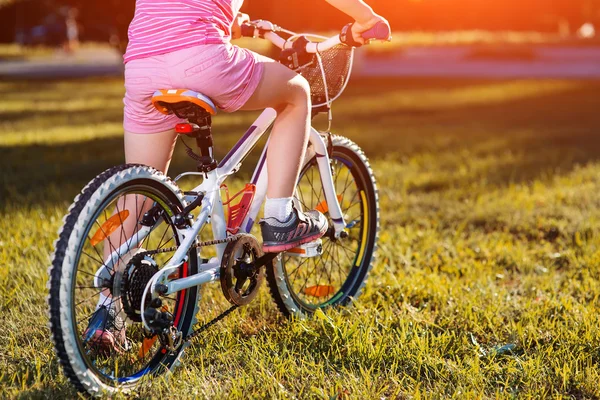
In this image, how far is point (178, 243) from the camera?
10.5 feet

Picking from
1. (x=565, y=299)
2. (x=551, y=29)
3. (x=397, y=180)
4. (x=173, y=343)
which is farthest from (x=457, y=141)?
(x=551, y=29)

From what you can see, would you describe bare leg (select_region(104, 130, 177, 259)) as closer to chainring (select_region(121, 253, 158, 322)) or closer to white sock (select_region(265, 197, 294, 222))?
chainring (select_region(121, 253, 158, 322))

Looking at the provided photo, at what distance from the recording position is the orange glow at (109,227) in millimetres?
2932

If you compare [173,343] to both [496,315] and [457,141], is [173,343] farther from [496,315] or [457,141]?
[457,141]

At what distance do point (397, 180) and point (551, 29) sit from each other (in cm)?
3342

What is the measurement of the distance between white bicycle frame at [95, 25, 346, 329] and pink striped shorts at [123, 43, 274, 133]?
332 mm

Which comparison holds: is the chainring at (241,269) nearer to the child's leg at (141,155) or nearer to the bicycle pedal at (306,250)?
the bicycle pedal at (306,250)

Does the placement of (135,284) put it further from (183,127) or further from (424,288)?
(424,288)

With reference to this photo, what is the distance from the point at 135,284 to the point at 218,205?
1.75 ft

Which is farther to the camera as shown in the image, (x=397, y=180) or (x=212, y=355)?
(x=397, y=180)

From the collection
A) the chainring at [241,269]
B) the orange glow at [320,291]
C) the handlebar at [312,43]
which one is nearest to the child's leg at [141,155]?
the chainring at [241,269]

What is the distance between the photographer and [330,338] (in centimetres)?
348

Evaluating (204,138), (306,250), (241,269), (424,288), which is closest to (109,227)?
(204,138)

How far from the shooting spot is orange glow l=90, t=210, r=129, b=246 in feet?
9.62
